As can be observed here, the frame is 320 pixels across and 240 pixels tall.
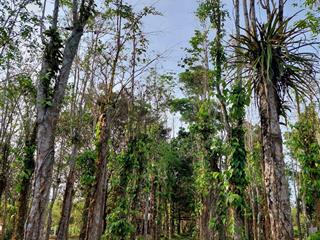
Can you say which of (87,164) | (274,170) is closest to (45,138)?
(274,170)

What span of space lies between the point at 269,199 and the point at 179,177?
2390 centimetres

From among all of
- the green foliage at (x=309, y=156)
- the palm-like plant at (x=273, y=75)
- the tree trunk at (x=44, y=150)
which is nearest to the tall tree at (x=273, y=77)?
the palm-like plant at (x=273, y=75)

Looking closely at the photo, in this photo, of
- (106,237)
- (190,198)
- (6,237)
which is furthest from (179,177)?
(106,237)

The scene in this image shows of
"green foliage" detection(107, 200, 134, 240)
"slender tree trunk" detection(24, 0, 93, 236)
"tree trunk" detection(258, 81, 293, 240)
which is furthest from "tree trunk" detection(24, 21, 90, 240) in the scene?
"green foliage" detection(107, 200, 134, 240)

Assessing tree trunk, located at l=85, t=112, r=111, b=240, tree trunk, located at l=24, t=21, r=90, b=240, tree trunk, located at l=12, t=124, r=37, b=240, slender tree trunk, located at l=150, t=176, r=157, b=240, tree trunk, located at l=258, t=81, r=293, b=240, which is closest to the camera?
tree trunk, located at l=258, t=81, r=293, b=240

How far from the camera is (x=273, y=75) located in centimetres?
479

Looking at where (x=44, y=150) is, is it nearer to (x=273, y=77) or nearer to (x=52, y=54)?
(x=52, y=54)

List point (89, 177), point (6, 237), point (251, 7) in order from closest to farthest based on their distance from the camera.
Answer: point (251, 7)
point (89, 177)
point (6, 237)

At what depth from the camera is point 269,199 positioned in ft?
12.9

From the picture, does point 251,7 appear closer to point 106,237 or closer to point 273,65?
point 273,65

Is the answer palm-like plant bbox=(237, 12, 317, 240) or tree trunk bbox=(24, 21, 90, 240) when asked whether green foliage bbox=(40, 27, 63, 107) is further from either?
palm-like plant bbox=(237, 12, 317, 240)

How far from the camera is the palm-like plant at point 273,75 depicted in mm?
4066

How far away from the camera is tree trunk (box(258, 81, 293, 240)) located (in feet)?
12.3

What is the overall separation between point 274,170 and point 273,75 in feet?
5.04
